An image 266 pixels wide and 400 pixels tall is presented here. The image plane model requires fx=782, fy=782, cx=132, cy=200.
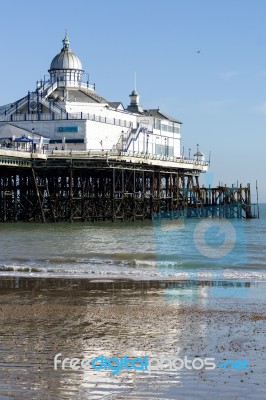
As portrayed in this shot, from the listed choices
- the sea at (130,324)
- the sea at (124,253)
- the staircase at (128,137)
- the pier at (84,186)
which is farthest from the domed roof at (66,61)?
the sea at (130,324)

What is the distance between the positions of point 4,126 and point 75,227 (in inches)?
653

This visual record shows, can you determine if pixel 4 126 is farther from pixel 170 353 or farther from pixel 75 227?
pixel 170 353

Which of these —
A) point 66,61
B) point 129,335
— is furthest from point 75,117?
point 129,335

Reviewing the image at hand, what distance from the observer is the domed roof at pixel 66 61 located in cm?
7331

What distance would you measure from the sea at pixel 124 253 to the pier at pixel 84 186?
8.16 ft

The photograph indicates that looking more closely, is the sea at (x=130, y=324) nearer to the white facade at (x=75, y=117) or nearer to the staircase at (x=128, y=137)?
the white facade at (x=75, y=117)

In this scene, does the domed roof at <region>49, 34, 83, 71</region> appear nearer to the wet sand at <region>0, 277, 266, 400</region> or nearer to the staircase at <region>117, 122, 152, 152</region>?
the staircase at <region>117, 122, 152, 152</region>

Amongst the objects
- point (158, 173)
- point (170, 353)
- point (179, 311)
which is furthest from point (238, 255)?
point (158, 173)

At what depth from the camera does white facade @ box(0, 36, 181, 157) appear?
65.8 m

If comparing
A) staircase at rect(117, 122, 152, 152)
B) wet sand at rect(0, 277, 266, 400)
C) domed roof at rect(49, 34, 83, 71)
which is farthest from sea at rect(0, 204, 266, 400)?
domed roof at rect(49, 34, 83, 71)

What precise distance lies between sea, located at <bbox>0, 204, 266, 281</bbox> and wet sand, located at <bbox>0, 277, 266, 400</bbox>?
3.50 metres

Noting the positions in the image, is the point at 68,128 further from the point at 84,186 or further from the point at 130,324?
the point at 130,324

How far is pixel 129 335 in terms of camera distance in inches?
547

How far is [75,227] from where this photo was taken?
53.4 m
